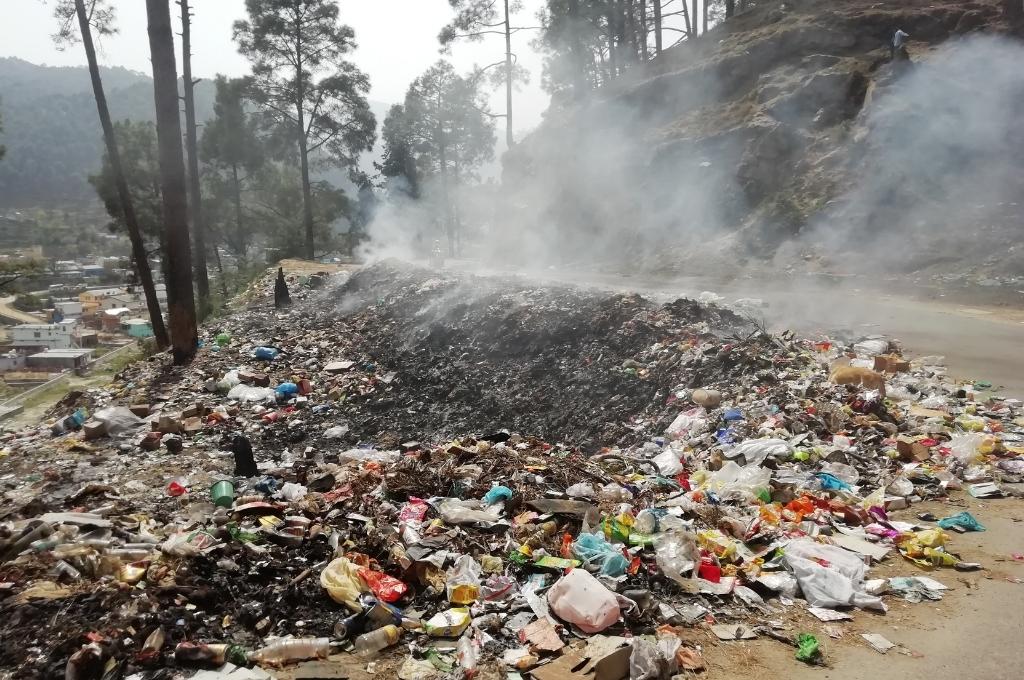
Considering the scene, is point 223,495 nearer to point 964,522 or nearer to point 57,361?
point 964,522

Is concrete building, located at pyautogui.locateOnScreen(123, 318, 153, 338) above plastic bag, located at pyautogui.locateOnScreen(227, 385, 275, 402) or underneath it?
underneath

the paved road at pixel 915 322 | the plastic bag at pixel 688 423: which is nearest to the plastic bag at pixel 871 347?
the paved road at pixel 915 322

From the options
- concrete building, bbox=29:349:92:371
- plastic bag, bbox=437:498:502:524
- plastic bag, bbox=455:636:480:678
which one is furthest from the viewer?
concrete building, bbox=29:349:92:371

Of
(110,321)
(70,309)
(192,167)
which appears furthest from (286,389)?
(70,309)

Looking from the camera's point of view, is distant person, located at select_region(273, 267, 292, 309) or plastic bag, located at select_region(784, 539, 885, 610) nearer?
plastic bag, located at select_region(784, 539, 885, 610)

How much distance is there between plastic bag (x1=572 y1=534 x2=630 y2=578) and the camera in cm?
288

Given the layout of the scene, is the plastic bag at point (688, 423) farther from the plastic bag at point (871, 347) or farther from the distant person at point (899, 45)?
the distant person at point (899, 45)

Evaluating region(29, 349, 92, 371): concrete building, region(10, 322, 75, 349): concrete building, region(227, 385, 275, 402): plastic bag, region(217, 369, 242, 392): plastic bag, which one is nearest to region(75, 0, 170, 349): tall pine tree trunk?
region(217, 369, 242, 392): plastic bag

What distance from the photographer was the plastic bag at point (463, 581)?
2.70 m

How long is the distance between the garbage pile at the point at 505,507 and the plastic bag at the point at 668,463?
0.11 ft

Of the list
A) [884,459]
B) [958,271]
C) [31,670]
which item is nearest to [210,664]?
[31,670]

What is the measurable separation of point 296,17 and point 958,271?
19.0m

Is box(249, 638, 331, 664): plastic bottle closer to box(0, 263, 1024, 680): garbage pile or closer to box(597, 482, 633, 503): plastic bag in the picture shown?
box(0, 263, 1024, 680): garbage pile

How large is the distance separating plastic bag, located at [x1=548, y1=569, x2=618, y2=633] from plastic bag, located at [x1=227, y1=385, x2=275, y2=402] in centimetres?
550
